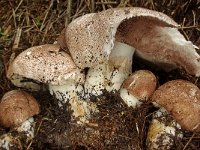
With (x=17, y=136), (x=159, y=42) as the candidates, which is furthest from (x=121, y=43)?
(x=17, y=136)

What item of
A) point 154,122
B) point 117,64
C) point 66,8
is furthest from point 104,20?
point 66,8

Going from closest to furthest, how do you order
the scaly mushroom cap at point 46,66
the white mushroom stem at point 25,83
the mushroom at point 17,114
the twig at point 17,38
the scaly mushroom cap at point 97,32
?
1. the scaly mushroom cap at point 97,32
2. the scaly mushroom cap at point 46,66
3. the mushroom at point 17,114
4. the white mushroom stem at point 25,83
5. the twig at point 17,38

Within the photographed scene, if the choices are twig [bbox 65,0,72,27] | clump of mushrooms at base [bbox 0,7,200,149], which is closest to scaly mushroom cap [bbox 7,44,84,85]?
clump of mushrooms at base [bbox 0,7,200,149]

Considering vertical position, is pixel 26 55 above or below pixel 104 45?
below

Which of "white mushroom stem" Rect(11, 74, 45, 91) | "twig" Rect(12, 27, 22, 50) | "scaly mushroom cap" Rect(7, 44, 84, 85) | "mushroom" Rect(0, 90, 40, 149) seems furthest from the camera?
"twig" Rect(12, 27, 22, 50)

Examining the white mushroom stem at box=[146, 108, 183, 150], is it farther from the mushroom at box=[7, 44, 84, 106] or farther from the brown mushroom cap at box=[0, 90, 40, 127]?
the brown mushroom cap at box=[0, 90, 40, 127]

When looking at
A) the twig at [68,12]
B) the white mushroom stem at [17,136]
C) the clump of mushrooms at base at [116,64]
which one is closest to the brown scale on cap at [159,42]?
the clump of mushrooms at base at [116,64]

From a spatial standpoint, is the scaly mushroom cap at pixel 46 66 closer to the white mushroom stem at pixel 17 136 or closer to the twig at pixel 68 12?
the white mushroom stem at pixel 17 136

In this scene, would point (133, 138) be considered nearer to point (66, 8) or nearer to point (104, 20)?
point (104, 20)
